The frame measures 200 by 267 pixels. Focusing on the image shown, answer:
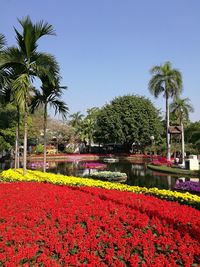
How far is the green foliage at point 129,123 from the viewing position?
55.5 metres

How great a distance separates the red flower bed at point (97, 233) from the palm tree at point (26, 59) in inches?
235

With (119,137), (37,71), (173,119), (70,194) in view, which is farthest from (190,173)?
(173,119)

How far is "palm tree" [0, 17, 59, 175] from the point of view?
12.4 m

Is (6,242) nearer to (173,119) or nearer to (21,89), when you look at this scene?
(21,89)

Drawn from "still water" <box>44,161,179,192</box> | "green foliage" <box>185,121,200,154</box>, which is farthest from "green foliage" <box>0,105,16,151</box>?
"green foliage" <box>185,121,200,154</box>

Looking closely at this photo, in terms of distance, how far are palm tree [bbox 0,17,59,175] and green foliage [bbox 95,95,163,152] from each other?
4230cm

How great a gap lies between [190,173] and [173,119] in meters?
34.7

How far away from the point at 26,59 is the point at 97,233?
31.3 feet

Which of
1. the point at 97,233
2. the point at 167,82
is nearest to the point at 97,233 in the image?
the point at 97,233

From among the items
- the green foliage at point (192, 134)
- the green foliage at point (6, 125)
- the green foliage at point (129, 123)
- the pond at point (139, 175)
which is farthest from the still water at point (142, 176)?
the green foliage at point (129, 123)

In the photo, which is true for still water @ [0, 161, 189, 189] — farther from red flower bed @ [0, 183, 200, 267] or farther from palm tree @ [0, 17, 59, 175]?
red flower bed @ [0, 183, 200, 267]

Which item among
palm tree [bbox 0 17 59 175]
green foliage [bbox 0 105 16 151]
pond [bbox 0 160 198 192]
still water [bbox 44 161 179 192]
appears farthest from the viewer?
green foliage [bbox 0 105 16 151]

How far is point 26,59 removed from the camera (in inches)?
526

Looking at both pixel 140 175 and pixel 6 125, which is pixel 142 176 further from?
pixel 6 125
